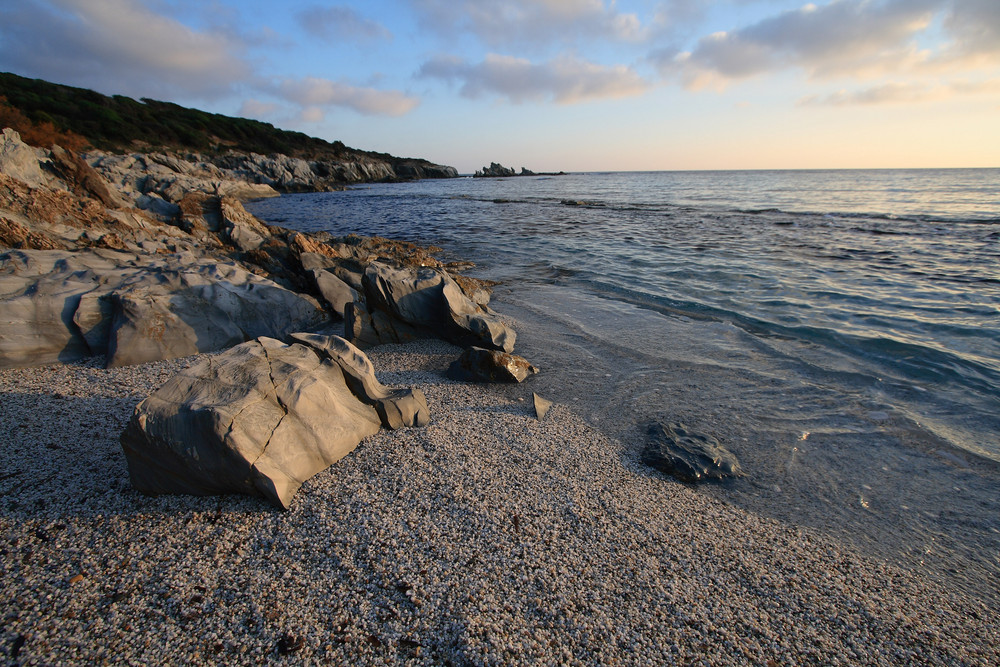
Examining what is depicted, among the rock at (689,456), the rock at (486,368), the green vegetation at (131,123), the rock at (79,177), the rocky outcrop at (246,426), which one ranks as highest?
the green vegetation at (131,123)

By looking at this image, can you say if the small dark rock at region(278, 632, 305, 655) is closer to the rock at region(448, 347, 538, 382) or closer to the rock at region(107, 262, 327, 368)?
the rock at region(448, 347, 538, 382)

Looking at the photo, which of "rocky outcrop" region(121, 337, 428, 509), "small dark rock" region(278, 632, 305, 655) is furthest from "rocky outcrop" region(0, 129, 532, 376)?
"small dark rock" region(278, 632, 305, 655)

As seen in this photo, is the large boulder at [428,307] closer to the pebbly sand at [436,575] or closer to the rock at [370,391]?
the rock at [370,391]

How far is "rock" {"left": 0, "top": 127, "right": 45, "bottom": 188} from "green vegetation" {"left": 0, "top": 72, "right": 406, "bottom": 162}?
17.3m

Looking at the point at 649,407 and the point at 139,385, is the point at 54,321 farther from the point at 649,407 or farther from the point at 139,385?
the point at 649,407

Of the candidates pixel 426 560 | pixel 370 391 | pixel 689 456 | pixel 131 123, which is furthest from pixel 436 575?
pixel 131 123

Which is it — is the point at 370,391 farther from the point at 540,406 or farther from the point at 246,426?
the point at 540,406

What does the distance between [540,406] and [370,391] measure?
1.77 m

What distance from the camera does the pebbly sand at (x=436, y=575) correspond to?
2199 millimetres

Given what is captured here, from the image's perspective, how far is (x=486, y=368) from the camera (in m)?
5.25

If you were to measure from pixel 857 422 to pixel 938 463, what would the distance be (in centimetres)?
69

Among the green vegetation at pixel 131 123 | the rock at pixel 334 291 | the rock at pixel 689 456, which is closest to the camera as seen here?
the rock at pixel 689 456

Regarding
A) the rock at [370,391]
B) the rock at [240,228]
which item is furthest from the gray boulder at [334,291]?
the rock at [240,228]

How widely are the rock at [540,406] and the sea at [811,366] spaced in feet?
0.78
